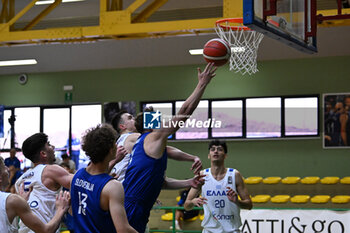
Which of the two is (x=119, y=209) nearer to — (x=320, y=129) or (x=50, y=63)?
(x=320, y=129)

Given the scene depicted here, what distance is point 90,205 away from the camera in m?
4.00

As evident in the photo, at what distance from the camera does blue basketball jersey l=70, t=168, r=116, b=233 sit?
3.99 m

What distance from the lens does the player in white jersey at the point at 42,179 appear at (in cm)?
561

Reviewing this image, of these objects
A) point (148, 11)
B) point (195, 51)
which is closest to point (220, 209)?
point (148, 11)

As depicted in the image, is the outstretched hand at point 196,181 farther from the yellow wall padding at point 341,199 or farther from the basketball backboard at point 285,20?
the yellow wall padding at point 341,199

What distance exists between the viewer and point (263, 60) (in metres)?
15.8

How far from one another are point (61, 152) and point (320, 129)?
7.34 meters

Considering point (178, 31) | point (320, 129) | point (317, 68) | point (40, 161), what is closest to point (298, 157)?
point (320, 129)

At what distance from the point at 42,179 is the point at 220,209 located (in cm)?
267

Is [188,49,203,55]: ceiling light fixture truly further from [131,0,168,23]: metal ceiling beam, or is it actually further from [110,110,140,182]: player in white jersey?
[110,110,140,182]: player in white jersey

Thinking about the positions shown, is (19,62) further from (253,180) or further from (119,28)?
(253,180)

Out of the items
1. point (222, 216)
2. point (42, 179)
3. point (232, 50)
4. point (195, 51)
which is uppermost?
point (195, 51)

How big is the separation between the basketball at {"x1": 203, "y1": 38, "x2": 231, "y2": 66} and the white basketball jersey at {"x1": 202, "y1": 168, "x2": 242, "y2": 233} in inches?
81.4

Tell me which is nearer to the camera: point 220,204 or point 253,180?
point 220,204
